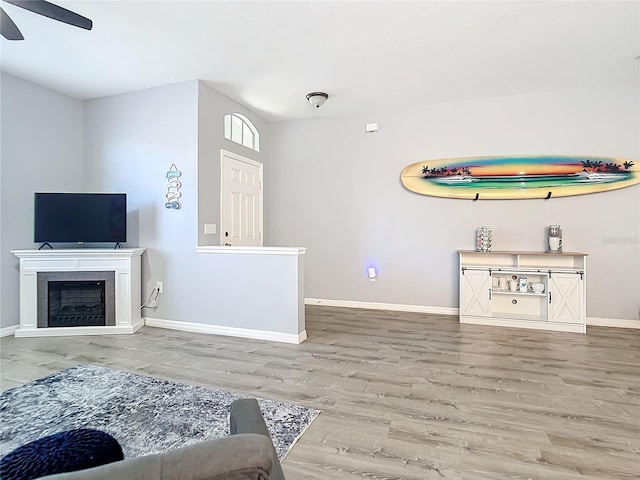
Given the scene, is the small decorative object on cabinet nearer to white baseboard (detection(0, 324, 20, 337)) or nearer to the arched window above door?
the arched window above door

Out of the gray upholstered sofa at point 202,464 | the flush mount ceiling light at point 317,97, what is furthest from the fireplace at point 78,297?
the gray upholstered sofa at point 202,464

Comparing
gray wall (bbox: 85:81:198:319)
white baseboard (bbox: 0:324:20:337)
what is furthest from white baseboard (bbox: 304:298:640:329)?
white baseboard (bbox: 0:324:20:337)

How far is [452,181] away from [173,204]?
3577 mm

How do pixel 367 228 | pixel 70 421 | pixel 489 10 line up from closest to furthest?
1. pixel 70 421
2. pixel 489 10
3. pixel 367 228

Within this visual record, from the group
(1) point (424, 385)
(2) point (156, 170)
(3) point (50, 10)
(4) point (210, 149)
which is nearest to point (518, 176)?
(1) point (424, 385)

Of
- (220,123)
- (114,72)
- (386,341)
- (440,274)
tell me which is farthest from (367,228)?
(114,72)

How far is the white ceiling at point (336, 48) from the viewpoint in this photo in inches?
102

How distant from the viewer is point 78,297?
379cm

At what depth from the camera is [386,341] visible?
3.46 m

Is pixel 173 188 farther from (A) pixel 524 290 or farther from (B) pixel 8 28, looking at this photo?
(A) pixel 524 290

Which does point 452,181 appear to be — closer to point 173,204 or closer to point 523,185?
point 523,185

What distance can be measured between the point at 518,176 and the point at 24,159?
590cm

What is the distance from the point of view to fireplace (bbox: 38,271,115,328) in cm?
369

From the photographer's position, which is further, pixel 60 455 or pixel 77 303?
pixel 77 303
